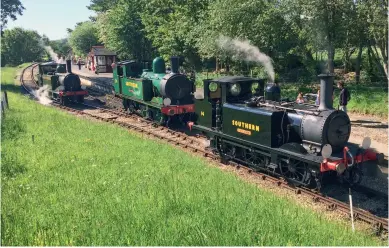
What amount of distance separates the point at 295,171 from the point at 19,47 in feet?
230

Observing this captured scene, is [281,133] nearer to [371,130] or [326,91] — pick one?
[326,91]

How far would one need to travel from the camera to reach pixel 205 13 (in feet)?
84.2

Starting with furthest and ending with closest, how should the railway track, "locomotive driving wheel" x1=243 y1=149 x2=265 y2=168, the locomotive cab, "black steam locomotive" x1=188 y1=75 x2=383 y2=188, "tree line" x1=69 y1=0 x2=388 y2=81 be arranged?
"tree line" x1=69 y1=0 x2=388 y2=81 < the locomotive cab < "locomotive driving wheel" x1=243 y1=149 x2=265 y2=168 < "black steam locomotive" x1=188 y1=75 x2=383 y2=188 < the railway track

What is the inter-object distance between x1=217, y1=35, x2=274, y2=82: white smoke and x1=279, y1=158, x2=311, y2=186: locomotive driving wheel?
461 inches

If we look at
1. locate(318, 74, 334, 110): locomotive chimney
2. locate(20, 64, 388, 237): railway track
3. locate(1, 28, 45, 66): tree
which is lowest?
locate(20, 64, 388, 237): railway track

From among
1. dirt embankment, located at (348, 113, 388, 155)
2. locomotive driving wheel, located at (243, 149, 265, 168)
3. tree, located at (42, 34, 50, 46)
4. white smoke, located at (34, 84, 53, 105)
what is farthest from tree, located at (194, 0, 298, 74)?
tree, located at (42, 34, 50, 46)

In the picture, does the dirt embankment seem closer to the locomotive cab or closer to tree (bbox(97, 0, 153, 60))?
the locomotive cab

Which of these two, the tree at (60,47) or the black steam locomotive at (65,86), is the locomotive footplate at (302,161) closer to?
the black steam locomotive at (65,86)

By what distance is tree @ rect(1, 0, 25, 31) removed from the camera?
29391 millimetres

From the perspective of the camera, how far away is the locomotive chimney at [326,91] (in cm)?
880

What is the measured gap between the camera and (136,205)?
6.90m

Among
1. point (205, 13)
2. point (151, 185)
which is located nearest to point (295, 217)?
point (151, 185)

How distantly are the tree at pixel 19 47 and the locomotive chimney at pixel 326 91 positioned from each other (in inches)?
2683

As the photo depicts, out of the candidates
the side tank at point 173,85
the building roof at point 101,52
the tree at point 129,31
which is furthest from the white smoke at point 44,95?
the building roof at point 101,52
